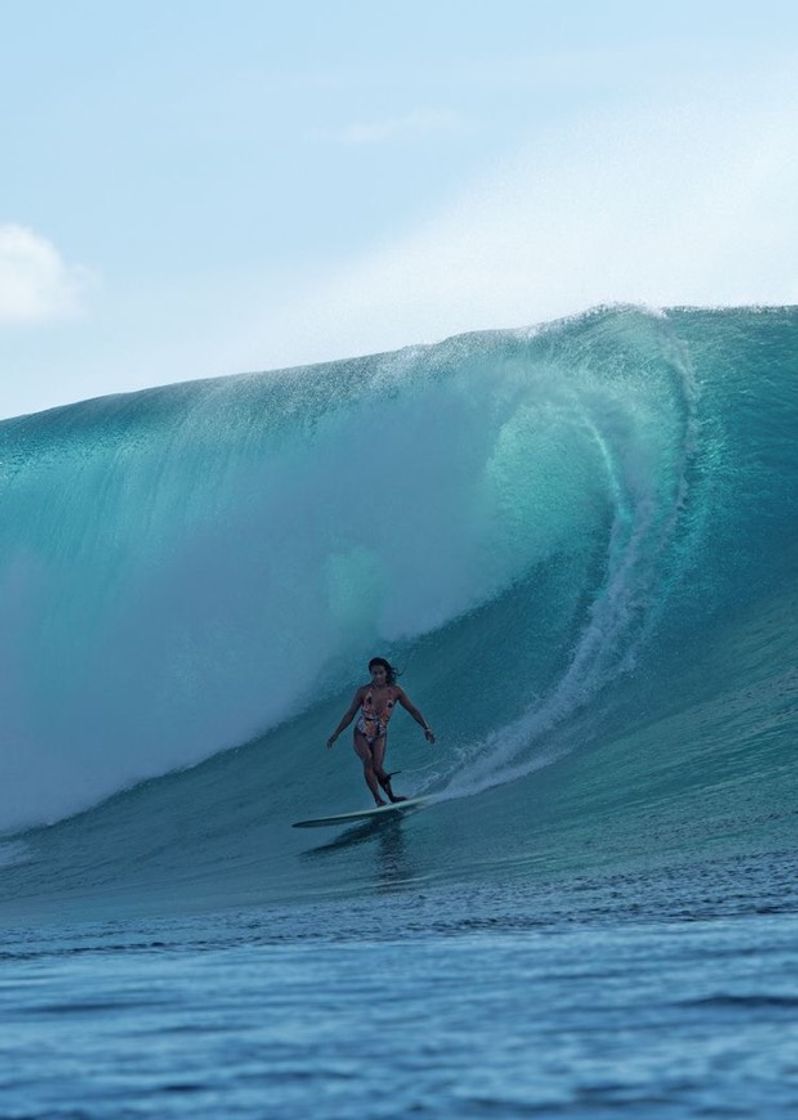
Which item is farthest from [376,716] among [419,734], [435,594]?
[435,594]

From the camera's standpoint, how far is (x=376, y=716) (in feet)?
30.0

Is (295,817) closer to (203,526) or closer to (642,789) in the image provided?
(642,789)

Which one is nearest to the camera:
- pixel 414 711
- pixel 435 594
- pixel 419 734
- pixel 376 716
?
pixel 414 711

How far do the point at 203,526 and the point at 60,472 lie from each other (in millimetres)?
3057

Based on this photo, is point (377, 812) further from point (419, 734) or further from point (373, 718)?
point (419, 734)

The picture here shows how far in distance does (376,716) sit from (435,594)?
9.66 feet

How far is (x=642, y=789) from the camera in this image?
25.1 feet

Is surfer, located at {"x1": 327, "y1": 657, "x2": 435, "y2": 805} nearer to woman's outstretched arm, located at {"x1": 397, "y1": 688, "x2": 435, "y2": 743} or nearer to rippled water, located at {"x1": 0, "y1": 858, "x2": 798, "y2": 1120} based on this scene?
woman's outstretched arm, located at {"x1": 397, "y1": 688, "x2": 435, "y2": 743}

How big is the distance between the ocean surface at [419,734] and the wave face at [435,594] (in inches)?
1.4

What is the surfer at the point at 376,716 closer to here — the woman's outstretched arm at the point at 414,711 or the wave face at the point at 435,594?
the woman's outstretched arm at the point at 414,711

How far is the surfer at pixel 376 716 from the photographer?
9.01 meters

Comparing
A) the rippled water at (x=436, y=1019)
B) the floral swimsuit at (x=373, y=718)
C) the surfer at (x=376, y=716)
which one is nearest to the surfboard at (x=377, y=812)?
the surfer at (x=376, y=716)

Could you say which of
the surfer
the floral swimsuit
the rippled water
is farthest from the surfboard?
the rippled water

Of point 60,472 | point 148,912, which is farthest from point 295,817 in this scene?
point 60,472
